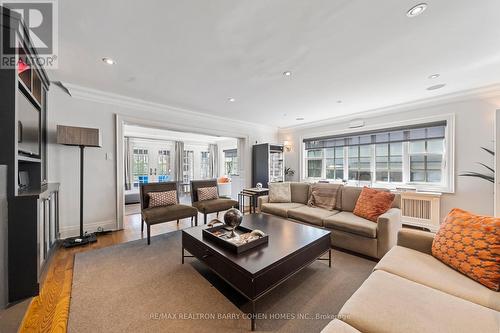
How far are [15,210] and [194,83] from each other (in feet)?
7.85

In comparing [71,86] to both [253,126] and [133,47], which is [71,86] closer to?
[133,47]

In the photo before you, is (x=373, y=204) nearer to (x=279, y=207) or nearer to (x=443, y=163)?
(x=279, y=207)

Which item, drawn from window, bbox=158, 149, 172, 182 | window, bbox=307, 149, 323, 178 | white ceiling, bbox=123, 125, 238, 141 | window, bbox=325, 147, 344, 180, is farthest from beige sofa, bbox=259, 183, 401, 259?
window, bbox=158, 149, 172, 182

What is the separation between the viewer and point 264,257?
1.69m

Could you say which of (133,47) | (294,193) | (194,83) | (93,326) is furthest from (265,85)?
(93,326)

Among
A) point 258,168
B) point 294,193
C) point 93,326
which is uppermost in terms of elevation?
point 258,168

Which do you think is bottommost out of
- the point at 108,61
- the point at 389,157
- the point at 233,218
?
the point at 233,218

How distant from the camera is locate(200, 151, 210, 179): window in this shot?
911 cm

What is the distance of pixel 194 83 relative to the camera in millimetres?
2988

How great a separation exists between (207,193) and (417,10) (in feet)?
12.6

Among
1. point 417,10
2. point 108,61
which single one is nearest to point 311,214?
point 417,10

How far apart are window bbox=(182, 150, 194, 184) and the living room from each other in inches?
172

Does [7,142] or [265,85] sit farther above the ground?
[265,85]

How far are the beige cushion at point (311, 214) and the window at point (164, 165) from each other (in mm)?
6330
